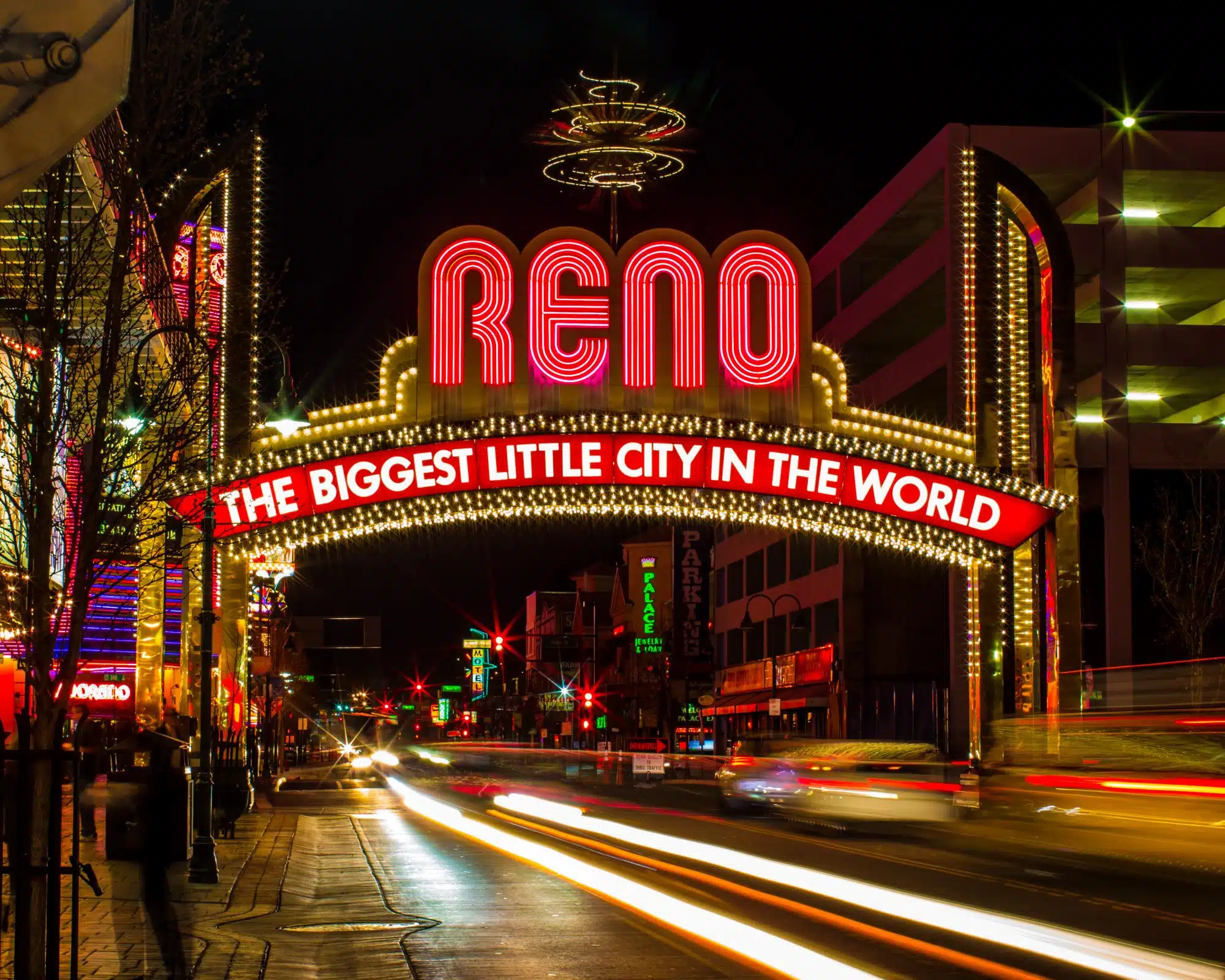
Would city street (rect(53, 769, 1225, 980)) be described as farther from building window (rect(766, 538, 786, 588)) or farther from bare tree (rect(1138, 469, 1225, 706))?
building window (rect(766, 538, 786, 588))

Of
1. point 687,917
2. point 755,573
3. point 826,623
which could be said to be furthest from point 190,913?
point 755,573

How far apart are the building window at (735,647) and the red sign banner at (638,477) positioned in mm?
54081

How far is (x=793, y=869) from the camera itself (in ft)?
61.2

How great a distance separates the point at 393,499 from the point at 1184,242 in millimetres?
38766

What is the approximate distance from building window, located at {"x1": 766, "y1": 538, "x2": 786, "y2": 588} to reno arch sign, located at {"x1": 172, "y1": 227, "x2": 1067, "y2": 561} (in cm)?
4424

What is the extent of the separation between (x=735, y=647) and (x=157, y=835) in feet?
230

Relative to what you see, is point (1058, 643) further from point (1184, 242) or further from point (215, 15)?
point (1184, 242)

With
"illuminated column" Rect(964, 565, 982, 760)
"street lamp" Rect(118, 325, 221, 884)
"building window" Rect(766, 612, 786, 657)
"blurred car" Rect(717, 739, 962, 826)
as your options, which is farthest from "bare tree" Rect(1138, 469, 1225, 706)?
"street lamp" Rect(118, 325, 221, 884)

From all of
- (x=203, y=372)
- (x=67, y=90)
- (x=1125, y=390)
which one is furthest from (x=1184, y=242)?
(x=67, y=90)

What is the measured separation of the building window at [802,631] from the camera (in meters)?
67.1

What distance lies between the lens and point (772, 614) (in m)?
70.8

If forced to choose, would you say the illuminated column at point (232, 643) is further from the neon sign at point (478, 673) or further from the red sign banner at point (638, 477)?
the neon sign at point (478, 673)

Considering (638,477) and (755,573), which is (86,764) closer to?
(638,477)

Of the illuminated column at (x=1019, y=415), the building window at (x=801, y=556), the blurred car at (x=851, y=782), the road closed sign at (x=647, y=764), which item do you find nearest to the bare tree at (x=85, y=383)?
the blurred car at (x=851, y=782)
